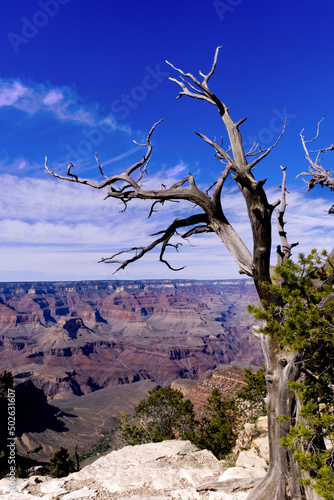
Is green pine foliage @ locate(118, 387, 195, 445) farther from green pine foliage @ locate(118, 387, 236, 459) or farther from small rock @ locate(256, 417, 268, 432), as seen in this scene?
small rock @ locate(256, 417, 268, 432)

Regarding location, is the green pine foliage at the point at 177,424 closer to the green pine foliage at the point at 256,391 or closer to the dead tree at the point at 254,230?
the green pine foliage at the point at 256,391

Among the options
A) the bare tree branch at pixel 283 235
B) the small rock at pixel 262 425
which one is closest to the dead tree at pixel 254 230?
the bare tree branch at pixel 283 235

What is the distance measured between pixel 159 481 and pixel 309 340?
23.0 feet

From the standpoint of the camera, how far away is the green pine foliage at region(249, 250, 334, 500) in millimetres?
4520

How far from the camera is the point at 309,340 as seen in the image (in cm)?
473

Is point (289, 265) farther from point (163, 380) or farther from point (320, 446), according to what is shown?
point (163, 380)

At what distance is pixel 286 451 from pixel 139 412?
25.4 metres

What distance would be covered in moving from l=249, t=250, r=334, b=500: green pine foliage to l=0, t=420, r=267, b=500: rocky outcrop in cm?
279

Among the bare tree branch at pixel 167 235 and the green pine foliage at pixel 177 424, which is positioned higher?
the bare tree branch at pixel 167 235

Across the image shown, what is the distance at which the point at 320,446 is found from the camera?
524 cm

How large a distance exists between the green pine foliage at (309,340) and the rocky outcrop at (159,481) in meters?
2.79

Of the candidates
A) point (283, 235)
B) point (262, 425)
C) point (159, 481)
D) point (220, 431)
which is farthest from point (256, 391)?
point (283, 235)

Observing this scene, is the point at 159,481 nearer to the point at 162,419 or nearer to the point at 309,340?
the point at 309,340

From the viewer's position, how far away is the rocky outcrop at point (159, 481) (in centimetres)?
712
